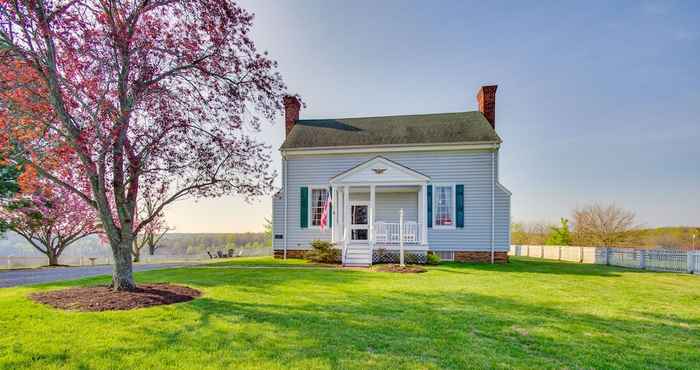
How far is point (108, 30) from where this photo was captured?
259 inches

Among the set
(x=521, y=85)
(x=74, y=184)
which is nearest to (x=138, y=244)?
(x=74, y=184)

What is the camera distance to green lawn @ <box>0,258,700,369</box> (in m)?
3.57

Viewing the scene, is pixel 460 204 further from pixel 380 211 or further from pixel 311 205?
pixel 311 205

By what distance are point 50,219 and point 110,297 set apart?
14911mm

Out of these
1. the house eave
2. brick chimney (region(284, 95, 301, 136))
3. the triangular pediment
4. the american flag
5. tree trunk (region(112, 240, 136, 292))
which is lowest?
tree trunk (region(112, 240, 136, 292))

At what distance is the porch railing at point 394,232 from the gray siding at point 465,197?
124 centimetres

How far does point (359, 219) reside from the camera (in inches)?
605

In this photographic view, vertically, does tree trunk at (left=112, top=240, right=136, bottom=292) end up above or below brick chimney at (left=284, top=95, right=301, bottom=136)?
below

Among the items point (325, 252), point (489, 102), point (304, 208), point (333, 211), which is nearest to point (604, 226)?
point (489, 102)

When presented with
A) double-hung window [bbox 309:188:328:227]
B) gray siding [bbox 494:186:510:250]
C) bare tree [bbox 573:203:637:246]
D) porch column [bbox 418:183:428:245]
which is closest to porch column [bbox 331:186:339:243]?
double-hung window [bbox 309:188:328:227]

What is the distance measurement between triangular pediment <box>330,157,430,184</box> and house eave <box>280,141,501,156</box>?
153 centimetres

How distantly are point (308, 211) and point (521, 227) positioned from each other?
33116 millimetres

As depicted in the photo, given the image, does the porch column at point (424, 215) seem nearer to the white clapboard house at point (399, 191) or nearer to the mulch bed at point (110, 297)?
the white clapboard house at point (399, 191)

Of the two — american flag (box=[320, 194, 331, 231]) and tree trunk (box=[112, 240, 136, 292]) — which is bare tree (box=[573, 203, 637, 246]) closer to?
american flag (box=[320, 194, 331, 231])
